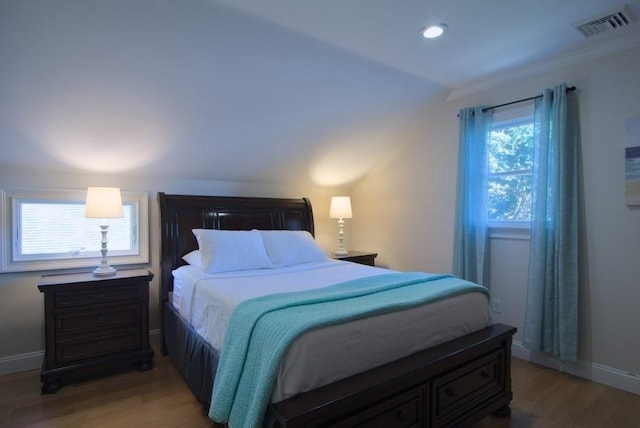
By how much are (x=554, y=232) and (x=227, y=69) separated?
8.81 ft

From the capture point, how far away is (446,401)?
6.00 ft

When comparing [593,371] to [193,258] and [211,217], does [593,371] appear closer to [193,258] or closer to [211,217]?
[193,258]

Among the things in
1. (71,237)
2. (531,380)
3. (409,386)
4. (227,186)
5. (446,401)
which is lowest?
(531,380)

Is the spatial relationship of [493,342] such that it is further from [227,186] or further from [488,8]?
[227,186]

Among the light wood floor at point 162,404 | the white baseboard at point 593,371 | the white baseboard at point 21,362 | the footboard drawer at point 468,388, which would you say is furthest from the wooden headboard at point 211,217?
the white baseboard at point 593,371

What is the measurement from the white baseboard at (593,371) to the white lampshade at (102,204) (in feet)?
11.3

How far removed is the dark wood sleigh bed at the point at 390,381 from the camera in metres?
1.40

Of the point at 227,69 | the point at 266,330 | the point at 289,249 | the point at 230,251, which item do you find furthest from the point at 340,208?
the point at 266,330

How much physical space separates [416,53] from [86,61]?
2216mm

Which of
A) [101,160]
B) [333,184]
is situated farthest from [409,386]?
[333,184]

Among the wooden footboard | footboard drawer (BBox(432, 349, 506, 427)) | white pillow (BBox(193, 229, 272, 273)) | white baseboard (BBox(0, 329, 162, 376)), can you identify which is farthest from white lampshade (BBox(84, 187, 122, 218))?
footboard drawer (BBox(432, 349, 506, 427))

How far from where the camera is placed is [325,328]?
4.99ft

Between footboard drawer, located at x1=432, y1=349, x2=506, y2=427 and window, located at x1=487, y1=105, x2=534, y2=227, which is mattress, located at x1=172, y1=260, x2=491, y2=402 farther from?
window, located at x1=487, y1=105, x2=534, y2=227

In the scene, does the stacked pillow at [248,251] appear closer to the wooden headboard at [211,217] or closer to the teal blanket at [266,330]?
the wooden headboard at [211,217]
